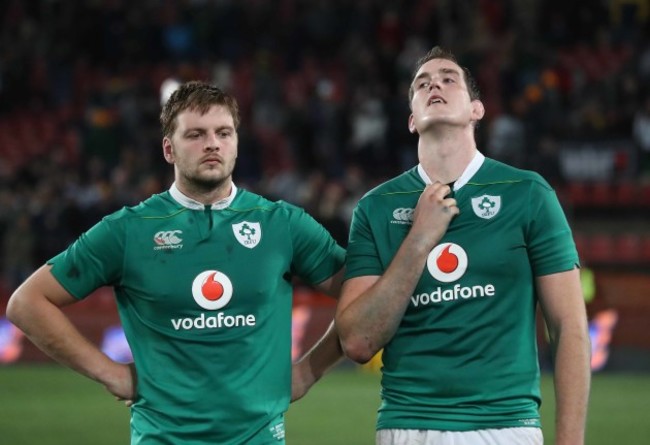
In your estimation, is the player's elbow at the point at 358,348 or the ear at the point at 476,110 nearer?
the player's elbow at the point at 358,348

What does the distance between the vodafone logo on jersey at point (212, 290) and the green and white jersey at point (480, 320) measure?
69 centimetres

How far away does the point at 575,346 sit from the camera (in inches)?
168

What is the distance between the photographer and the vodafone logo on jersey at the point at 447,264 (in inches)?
176

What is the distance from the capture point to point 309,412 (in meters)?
12.3

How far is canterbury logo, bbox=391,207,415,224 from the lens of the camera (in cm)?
463

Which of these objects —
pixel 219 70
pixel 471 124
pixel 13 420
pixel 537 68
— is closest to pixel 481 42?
pixel 537 68

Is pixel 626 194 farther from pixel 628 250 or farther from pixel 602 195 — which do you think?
pixel 628 250

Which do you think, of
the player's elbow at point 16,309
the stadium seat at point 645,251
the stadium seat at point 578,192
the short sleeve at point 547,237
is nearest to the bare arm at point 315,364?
the short sleeve at point 547,237

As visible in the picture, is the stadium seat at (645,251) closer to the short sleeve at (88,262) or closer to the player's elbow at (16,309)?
the short sleeve at (88,262)

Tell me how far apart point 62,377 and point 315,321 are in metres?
3.10

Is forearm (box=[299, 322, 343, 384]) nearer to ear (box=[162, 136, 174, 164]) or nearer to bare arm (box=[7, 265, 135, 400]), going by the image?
bare arm (box=[7, 265, 135, 400])

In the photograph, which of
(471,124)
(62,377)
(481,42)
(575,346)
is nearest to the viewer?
(575,346)

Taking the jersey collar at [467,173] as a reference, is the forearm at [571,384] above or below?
below

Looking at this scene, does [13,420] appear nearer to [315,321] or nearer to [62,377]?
[62,377]
